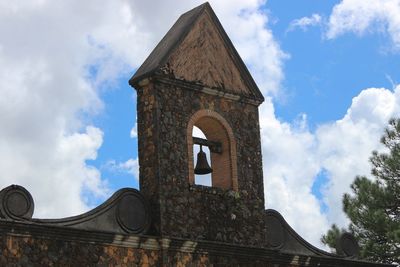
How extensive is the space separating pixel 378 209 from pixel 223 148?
13844 mm

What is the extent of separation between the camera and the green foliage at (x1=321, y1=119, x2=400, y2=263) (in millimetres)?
28859

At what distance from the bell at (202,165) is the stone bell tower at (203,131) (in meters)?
0.26

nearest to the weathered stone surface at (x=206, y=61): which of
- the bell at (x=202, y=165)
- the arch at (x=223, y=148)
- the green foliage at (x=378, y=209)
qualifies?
the arch at (x=223, y=148)

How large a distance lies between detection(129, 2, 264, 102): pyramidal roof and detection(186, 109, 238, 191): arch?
24.4 inches

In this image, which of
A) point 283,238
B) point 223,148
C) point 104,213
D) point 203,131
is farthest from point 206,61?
point 104,213

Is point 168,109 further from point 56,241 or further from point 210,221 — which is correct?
point 56,241

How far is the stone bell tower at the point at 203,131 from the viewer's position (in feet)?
51.9

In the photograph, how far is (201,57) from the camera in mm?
17031

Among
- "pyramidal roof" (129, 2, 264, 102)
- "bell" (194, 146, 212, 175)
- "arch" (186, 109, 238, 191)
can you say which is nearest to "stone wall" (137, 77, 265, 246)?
"arch" (186, 109, 238, 191)

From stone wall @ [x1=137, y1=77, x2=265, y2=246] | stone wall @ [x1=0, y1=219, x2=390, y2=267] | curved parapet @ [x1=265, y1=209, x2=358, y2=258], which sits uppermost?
stone wall @ [x1=137, y1=77, x2=265, y2=246]

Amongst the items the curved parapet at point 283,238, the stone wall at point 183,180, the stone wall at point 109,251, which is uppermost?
the stone wall at point 183,180

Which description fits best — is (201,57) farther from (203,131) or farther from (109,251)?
(109,251)

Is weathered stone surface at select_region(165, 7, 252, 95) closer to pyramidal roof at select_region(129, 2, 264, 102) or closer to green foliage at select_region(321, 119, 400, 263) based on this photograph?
pyramidal roof at select_region(129, 2, 264, 102)

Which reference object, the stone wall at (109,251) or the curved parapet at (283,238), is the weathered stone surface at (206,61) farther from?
the stone wall at (109,251)
